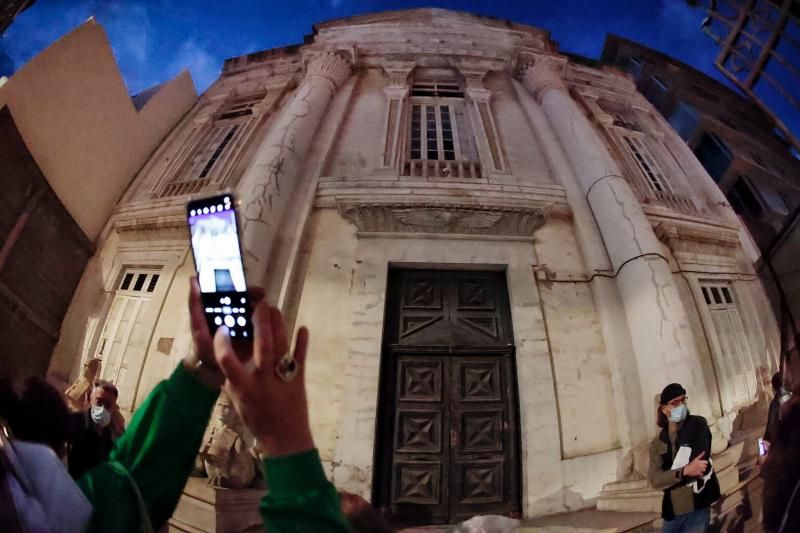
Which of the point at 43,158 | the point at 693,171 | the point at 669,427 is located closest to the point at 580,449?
the point at 669,427

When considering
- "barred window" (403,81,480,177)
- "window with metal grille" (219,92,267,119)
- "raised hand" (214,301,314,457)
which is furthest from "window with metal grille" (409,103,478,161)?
"raised hand" (214,301,314,457)

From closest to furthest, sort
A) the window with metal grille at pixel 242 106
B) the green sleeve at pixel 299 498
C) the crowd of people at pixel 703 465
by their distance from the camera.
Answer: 1. the green sleeve at pixel 299 498
2. the crowd of people at pixel 703 465
3. the window with metal grille at pixel 242 106

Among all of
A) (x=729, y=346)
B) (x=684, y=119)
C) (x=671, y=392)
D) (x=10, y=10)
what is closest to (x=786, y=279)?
(x=729, y=346)

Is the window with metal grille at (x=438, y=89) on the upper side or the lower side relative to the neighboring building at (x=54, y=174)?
upper

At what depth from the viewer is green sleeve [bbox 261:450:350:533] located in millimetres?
423

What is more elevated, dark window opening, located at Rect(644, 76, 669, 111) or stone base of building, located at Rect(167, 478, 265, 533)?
dark window opening, located at Rect(644, 76, 669, 111)

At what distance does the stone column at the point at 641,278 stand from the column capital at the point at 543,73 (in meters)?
0.40

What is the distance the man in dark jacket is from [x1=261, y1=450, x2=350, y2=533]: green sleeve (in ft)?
2.19

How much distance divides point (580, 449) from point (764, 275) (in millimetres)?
664

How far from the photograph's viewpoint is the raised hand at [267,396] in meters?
0.46

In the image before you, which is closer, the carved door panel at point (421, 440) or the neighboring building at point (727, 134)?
the carved door panel at point (421, 440)

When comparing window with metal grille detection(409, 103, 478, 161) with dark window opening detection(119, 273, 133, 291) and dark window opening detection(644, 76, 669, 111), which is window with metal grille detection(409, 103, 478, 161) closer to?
dark window opening detection(644, 76, 669, 111)

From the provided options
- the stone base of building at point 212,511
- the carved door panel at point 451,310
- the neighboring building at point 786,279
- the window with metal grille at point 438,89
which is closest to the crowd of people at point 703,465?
the neighboring building at point 786,279

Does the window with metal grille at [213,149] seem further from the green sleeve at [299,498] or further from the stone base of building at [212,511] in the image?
the green sleeve at [299,498]
